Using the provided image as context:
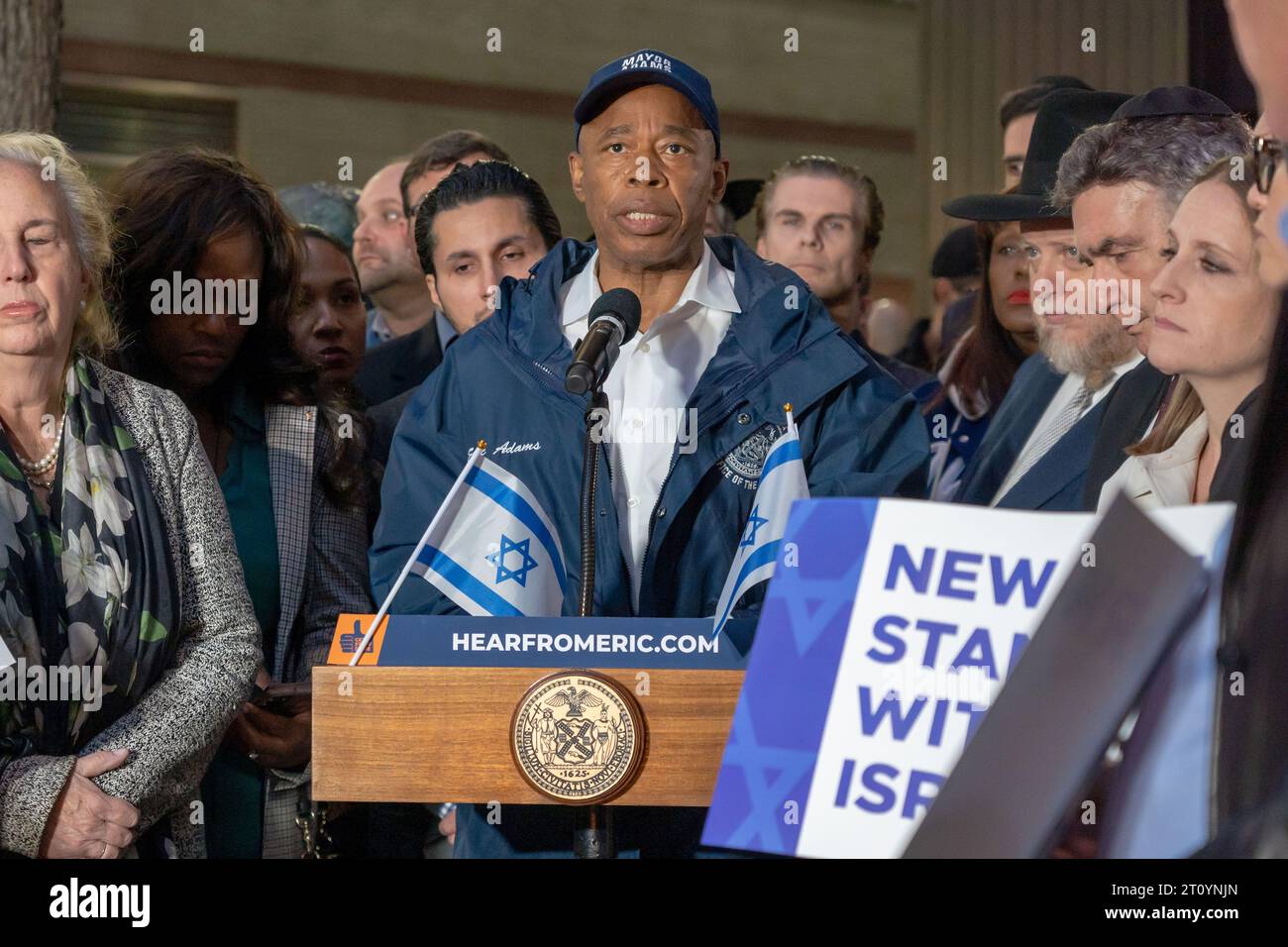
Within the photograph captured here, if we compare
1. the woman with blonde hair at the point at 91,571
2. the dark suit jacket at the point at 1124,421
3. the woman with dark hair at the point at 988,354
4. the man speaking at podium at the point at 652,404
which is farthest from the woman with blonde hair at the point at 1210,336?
the woman with blonde hair at the point at 91,571

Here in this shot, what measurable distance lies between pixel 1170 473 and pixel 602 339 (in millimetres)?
845

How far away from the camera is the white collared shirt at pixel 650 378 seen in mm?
2902

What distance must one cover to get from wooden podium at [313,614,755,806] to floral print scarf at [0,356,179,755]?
581 millimetres

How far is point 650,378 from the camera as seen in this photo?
3.01 metres

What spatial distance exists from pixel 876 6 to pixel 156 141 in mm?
4234

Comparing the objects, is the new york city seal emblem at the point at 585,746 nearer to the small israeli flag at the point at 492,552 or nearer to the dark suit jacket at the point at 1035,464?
the small israeli flag at the point at 492,552

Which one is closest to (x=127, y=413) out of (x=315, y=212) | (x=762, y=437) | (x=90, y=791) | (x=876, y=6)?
(x=90, y=791)

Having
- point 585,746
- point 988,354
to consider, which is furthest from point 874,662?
point 988,354

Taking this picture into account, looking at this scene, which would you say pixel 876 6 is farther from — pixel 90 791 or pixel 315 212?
pixel 90 791

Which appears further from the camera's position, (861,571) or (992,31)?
(992,31)

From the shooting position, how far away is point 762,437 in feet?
9.43

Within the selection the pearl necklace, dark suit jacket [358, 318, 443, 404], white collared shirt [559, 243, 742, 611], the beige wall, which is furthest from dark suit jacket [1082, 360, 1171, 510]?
the beige wall

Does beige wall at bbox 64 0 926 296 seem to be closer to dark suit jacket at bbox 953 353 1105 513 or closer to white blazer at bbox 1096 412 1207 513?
dark suit jacket at bbox 953 353 1105 513

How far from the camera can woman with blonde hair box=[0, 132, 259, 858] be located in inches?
106
